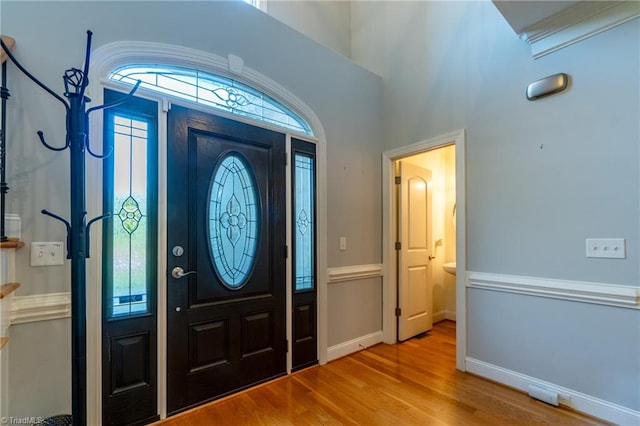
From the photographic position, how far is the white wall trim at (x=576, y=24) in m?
1.92

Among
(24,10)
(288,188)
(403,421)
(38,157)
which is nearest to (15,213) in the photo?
(38,157)

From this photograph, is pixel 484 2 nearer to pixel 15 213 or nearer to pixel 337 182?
pixel 337 182

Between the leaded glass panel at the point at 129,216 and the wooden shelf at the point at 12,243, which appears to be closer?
the wooden shelf at the point at 12,243

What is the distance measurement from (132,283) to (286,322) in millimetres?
1263

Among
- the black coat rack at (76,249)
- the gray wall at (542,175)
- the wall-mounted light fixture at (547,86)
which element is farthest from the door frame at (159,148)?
the wall-mounted light fixture at (547,86)

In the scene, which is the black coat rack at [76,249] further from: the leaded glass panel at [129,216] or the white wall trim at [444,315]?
the white wall trim at [444,315]

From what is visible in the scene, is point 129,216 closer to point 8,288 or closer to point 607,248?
point 8,288

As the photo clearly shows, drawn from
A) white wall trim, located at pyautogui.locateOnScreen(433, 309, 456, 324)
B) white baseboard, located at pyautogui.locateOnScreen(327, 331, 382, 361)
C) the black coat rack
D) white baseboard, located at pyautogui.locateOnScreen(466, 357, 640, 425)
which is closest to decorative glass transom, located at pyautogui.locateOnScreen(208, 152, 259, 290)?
the black coat rack

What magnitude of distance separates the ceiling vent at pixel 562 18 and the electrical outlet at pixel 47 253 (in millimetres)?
3152

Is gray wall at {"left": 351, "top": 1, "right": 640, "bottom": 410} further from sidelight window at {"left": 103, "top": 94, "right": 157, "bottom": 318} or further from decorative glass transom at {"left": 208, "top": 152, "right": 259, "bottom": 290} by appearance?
sidelight window at {"left": 103, "top": 94, "right": 157, "bottom": 318}

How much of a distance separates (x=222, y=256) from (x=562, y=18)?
117 inches

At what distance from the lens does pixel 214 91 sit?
236 cm

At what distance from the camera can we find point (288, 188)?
2.67m

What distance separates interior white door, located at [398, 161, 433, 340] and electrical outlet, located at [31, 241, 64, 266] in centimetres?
297
